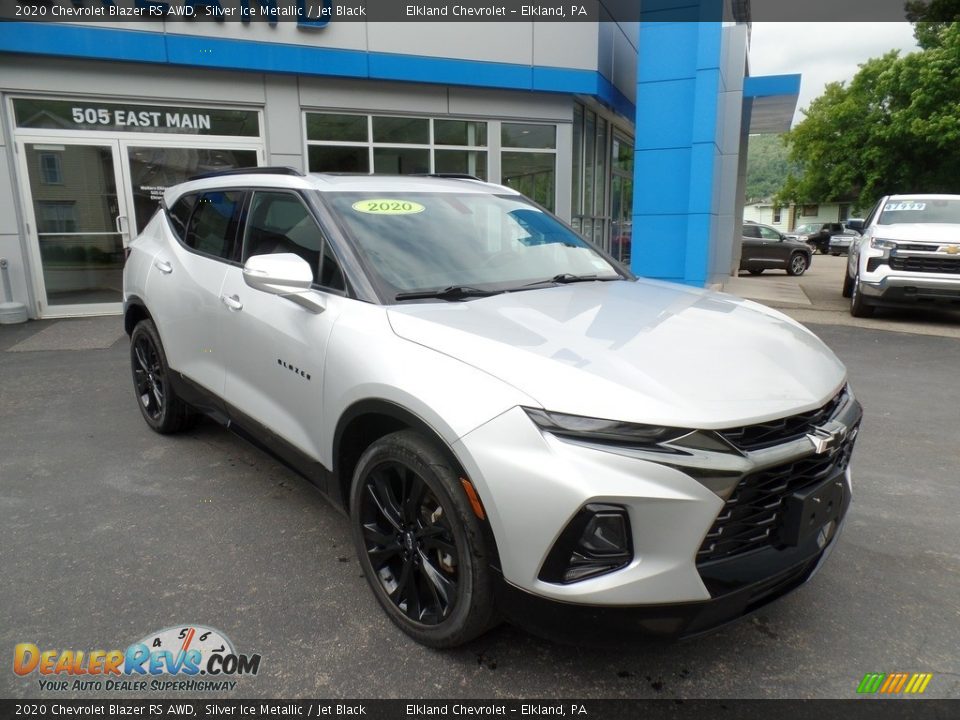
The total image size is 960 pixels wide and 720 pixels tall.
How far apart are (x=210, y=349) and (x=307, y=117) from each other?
333 inches

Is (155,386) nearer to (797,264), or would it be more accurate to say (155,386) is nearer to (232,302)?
(232,302)

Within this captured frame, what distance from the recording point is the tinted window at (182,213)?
168 inches

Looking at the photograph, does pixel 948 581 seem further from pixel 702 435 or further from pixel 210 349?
pixel 210 349

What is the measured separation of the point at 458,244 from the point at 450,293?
0.49m

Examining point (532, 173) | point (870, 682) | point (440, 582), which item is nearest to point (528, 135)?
point (532, 173)

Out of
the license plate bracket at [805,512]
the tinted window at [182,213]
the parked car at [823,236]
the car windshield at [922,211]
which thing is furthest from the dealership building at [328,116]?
the parked car at [823,236]

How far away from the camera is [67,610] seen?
106 inches

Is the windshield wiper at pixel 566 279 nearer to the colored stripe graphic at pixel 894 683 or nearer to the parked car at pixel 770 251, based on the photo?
the colored stripe graphic at pixel 894 683

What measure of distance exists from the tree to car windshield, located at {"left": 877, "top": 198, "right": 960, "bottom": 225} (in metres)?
21.7

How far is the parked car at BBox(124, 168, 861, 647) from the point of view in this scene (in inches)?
74.0

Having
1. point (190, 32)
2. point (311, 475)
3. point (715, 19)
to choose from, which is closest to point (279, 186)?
point (311, 475)

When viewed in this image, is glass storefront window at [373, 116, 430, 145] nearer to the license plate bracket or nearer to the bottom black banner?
the bottom black banner

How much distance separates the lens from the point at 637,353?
2.19 meters

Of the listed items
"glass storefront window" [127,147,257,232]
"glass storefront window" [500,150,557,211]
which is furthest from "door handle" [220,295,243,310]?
"glass storefront window" [500,150,557,211]
